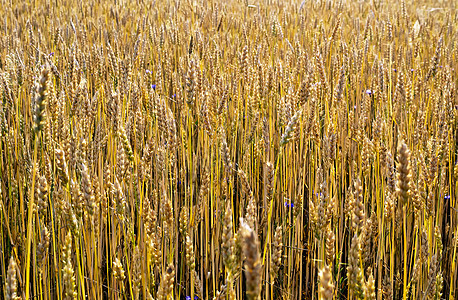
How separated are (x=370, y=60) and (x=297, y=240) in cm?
215

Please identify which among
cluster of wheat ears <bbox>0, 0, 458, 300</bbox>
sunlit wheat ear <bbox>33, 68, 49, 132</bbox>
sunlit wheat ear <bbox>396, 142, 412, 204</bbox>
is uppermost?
sunlit wheat ear <bbox>33, 68, 49, 132</bbox>

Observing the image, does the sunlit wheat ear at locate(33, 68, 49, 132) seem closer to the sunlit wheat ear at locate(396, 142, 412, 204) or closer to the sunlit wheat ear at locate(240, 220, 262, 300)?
the sunlit wheat ear at locate(240, 220, 262, 300)

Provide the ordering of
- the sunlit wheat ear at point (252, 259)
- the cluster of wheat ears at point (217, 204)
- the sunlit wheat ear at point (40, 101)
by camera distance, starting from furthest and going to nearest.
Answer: the cluster of wheat ears at point (217, 204)
the sunlit wheat ear at point (40, 101)
the sunlit wheat ear at point (252, 259)

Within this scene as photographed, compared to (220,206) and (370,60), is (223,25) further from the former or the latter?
(220,206)

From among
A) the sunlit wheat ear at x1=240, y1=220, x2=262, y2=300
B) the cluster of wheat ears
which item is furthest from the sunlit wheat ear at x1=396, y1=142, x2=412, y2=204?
the sunlit wheat ear at x1=240, y1=220, x2=262, y2=300

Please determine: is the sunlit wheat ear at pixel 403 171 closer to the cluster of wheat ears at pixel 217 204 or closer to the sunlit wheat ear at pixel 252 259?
the cluster of wheat ears at pixel 217 204

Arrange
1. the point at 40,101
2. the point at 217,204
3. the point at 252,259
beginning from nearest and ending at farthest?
the point at 252,259 → the point at 40,101 → the point at 217,204

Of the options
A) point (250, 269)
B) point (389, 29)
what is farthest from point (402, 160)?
point (389, 29)

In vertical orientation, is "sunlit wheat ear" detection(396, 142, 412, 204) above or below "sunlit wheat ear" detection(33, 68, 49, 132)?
below

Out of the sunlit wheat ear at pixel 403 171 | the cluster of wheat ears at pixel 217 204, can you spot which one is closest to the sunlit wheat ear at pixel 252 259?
the cluster of wheat ears at pixel 217 204

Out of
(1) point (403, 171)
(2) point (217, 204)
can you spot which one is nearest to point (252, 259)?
(1) point (403, 171)

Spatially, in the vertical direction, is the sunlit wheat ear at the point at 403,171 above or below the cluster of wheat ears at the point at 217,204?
above

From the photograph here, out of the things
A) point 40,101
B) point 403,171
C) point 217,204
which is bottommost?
point 217,204

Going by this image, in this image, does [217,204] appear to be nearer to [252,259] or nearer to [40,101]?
[40,101]
